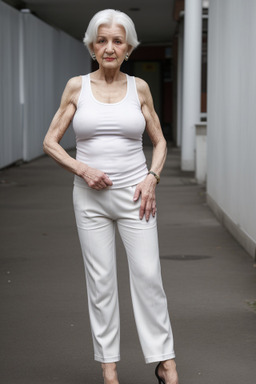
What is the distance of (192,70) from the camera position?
60.7 ft

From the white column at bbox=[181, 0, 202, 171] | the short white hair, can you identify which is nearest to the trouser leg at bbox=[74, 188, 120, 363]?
the short white hair

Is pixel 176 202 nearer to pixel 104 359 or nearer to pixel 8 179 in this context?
pixel 8 179

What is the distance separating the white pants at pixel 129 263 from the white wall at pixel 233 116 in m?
4.32

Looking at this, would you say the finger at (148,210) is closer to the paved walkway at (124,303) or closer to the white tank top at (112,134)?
the white tank top at (112,134)

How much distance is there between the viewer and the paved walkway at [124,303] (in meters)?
4.92

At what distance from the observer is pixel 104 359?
4254mm

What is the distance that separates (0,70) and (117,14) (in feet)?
52.4

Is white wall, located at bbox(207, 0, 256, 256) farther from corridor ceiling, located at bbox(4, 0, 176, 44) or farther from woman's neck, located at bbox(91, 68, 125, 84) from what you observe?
corridor ceiling, located at bbox(4, 0, 176, 44)

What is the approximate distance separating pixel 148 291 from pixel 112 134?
76cm

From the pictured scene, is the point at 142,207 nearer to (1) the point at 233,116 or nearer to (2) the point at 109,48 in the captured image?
(2) the point at 109,48

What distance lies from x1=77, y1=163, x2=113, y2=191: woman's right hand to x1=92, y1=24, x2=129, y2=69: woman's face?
1.60 feet

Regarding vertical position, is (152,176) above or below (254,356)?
above

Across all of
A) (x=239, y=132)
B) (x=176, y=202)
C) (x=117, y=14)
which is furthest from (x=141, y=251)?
(x=176, y=202)

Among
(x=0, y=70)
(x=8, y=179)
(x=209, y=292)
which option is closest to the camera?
(x=209, y=292)
